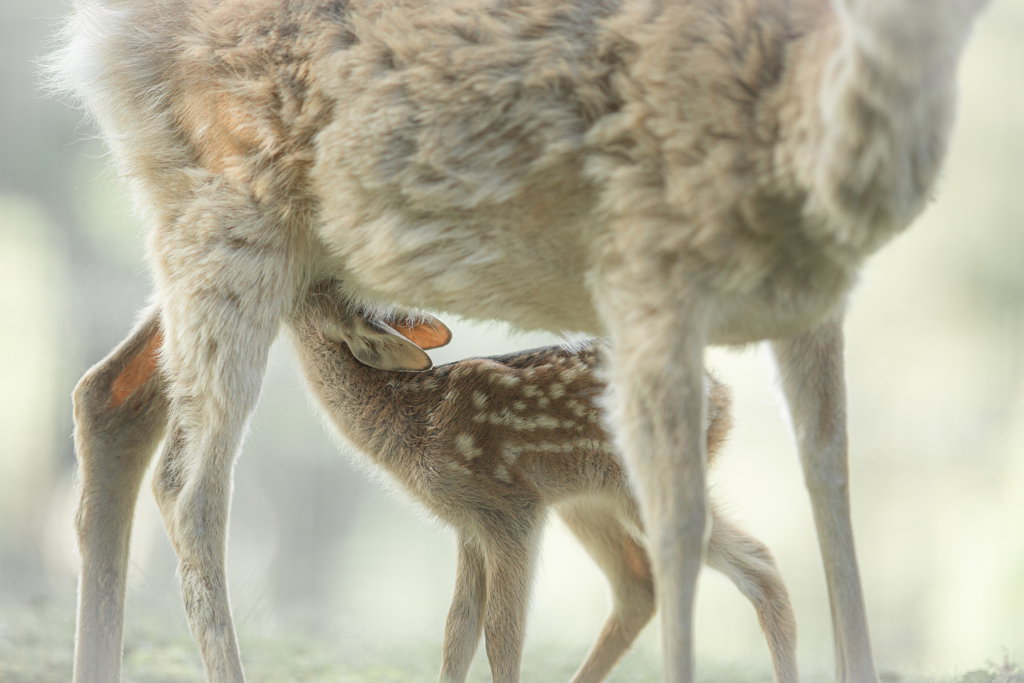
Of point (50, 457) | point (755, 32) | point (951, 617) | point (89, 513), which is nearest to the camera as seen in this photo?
point (755, 32)

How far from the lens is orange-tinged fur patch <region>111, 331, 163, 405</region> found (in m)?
1.93

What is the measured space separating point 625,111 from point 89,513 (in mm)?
1468

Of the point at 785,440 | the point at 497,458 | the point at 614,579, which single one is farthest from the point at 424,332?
the point at 785,440

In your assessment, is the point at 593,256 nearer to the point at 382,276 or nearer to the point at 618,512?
the point at 382,276

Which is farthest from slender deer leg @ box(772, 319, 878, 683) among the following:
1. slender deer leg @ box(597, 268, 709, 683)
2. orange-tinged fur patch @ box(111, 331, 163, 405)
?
orange-tinged fur patch @ box(111, 331, 163, 405)

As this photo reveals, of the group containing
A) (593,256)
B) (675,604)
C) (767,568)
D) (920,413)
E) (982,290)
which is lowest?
(675,604)

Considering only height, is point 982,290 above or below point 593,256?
above

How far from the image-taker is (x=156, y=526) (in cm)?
404

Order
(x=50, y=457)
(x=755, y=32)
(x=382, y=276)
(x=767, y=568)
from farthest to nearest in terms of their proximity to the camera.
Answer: (x=50, y=457)
(x=767, y=568)
(x=382, y=276)
(x=755, y=32)

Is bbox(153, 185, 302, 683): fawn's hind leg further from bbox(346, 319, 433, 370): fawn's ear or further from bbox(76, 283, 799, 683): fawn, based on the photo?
bbox(346, 319, 433, 370): fawn's ear

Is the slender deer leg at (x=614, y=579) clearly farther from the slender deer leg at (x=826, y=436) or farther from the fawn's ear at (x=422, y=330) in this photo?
the slender deer leg at (x=826, y=436)

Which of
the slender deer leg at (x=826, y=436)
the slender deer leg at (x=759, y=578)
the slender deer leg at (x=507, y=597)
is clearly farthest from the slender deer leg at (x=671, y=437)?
the slender deer leg at (x=759, y=578)

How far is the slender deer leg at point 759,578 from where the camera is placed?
211 centimetres

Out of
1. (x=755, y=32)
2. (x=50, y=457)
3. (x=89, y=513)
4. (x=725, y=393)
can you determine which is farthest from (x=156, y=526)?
(x=755, y=32)
